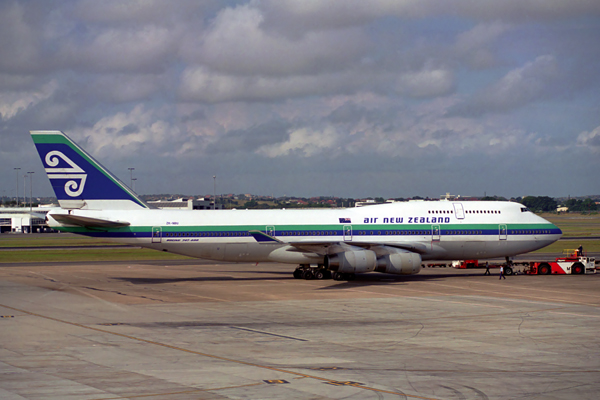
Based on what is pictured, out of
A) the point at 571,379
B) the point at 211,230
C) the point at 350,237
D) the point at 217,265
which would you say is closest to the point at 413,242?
the point at 350,237

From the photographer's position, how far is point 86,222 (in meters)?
45.6

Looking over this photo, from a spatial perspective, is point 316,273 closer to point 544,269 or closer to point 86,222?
point 86,222

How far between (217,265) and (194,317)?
1300 inches

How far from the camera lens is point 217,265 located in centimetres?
6362

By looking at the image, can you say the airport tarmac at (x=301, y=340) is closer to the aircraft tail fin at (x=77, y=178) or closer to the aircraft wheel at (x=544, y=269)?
the aircraft wheel at (x=544, y=269)

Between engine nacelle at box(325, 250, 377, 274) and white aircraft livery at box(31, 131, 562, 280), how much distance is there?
7 cm

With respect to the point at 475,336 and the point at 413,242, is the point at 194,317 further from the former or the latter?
the point at 413,242

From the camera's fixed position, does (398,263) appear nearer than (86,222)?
No

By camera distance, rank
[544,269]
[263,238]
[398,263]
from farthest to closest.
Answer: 1. [544,269]
2. [263,238]
3. [398,263]

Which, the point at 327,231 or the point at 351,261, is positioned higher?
the point at 327,231

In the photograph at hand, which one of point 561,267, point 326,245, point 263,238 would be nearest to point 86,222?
point 263,238

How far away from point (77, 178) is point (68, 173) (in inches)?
29.2

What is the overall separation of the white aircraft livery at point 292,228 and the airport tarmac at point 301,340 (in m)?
3.00

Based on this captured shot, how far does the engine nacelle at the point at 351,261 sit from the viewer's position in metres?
44.6
